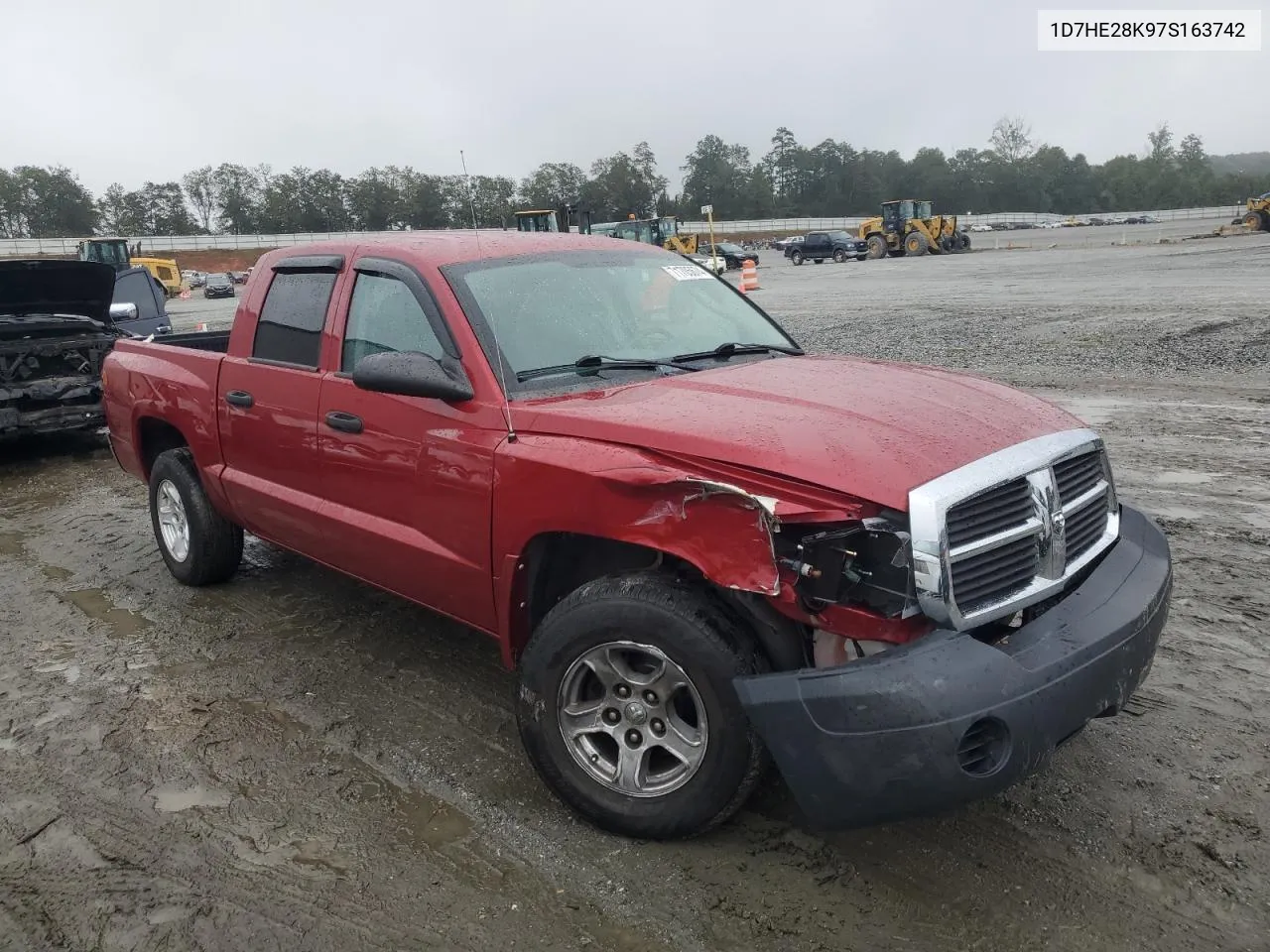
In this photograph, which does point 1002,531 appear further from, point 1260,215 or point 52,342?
point 1260,215

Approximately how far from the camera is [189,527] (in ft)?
17.0

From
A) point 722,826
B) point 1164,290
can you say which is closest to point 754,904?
point 722,826

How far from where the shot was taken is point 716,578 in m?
2.57

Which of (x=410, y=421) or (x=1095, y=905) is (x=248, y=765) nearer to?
(x=410, y=421)

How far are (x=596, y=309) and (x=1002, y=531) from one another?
6.09 ft

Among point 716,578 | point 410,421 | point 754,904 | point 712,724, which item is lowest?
point 754,904

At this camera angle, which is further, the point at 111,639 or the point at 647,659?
the point at 111,639

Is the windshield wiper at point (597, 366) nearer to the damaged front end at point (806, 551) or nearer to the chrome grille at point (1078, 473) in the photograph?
the damaged front end at point (806, 551)

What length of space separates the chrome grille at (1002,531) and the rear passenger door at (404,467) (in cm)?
147

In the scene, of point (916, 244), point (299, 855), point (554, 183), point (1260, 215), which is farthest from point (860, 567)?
point (554, 183)

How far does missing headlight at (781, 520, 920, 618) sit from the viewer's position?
2445mm

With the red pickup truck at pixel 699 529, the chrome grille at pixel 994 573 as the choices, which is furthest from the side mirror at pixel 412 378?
the chrome grille at pixel 994 573

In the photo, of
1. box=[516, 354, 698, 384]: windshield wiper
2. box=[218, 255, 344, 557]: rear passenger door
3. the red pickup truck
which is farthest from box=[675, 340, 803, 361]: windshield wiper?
box=[218, 255, 344, 557]: rear passenger door

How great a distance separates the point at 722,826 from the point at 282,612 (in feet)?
9.68
